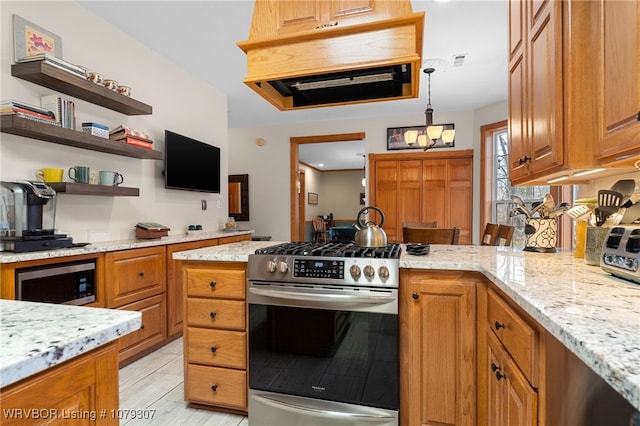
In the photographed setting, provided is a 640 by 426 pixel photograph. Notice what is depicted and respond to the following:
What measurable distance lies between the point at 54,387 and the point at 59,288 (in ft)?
6.02

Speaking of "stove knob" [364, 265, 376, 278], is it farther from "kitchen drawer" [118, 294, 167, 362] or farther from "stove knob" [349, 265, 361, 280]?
"kitchen drawer" [118, 294, 167, 362]

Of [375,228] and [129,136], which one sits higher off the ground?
[129,136]

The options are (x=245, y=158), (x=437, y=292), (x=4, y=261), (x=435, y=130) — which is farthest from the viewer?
(x=245, y=158)

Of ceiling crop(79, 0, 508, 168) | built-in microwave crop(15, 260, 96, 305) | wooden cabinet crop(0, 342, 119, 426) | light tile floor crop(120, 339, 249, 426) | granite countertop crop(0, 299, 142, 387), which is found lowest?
light tile floor crop(120, 339, 249, 426)

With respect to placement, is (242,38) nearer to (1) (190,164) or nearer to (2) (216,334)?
(1) (190,164)

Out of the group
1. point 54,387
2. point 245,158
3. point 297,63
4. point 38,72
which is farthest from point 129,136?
point 245,158

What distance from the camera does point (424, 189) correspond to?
5.55 meters

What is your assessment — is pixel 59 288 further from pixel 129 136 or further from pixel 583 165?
pixel 583 165

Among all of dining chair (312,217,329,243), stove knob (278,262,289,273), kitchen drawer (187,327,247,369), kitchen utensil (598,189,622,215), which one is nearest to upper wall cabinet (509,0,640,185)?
kitchen utensil (598,189,622,215)

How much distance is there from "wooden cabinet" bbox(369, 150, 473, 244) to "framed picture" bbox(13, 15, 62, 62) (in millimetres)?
4427

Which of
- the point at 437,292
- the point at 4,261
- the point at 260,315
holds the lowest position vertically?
the point at 260,315

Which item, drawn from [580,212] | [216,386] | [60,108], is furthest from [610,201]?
[60,108]

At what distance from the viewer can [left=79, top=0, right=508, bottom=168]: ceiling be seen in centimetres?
269

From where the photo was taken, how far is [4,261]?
170 cm
